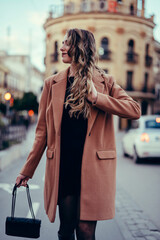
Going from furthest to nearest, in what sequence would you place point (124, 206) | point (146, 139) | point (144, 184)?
1. point (146, 139)
2. point (144, 184)
3. point (124, 206)

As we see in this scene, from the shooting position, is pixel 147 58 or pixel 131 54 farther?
pixel 147 58

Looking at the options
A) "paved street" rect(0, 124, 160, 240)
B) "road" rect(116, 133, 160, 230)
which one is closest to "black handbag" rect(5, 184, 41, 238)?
"paved street" rect(0, 124, 160, 240)

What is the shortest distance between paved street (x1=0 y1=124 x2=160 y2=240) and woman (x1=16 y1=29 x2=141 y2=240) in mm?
1669

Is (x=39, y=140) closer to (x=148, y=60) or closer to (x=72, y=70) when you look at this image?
(x=72, y=70)

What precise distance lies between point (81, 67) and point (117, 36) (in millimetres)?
34821

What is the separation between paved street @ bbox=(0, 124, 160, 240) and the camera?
3976mm

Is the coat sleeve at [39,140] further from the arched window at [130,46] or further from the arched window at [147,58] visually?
the arched window at [147,58]

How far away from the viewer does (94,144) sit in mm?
2283

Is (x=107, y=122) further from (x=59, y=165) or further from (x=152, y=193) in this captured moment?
(x=152, y=193)

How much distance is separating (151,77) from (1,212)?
36.0m

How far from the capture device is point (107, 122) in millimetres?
2398

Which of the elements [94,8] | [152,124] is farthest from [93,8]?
[152,124]

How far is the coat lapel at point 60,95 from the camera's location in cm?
230

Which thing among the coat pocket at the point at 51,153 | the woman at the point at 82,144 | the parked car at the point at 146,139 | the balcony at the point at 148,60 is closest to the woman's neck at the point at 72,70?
the woman at the point at 82,144
